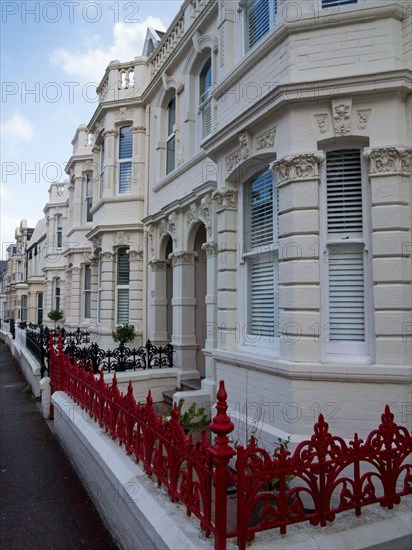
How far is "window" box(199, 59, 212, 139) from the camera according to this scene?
30.6ft

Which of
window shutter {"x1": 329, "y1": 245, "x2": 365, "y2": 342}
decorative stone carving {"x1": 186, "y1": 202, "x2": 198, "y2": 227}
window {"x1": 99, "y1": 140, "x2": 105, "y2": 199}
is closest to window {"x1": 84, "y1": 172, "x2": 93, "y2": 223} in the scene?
window {"x1": 99, "y1": 140, "x2": 105, "y2": 199}

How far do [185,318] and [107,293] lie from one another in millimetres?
4083

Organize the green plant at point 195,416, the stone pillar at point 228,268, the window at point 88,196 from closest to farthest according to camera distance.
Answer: the stone pillar at point 228,268 < the green plant at point 195,416 < the window at point 88,196

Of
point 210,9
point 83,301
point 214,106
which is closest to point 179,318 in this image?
point 214,106

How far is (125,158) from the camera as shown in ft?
43.7

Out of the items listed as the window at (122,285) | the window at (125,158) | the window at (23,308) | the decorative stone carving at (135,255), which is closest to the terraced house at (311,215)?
the decorative stone carving at (135,255)

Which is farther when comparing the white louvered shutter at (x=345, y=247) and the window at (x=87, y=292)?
the window at (x=87, y=292)

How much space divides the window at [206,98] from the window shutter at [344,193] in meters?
4.52

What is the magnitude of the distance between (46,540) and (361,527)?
3.04m

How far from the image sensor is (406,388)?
4.60m

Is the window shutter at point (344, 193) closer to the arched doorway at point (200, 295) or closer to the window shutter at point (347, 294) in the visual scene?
the window shutter at point (347, 294)

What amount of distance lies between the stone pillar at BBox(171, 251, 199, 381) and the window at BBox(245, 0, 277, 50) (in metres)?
4.64

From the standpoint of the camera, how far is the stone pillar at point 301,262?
4953 millimetres

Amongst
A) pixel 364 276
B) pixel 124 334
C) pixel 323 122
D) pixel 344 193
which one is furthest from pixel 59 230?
pixel 364 276
